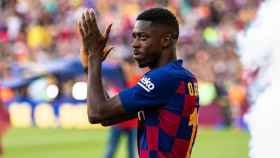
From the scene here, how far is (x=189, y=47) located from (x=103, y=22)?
309cm

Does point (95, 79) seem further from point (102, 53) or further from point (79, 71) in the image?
point (79, 71)

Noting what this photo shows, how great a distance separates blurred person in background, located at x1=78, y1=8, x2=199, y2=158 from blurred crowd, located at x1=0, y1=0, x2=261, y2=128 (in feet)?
59.1

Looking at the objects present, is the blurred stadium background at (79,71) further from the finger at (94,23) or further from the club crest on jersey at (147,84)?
the finger at (94,23)

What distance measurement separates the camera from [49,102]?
22.4 meters

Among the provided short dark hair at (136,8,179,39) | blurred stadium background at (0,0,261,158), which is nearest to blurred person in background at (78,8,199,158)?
short dark hair at (136,8,179,39)

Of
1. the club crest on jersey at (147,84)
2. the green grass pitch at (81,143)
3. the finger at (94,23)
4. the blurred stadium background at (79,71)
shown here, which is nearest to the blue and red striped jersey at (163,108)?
the club crest on jersey at (147,84)

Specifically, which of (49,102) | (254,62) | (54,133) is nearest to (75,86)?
(49,102)

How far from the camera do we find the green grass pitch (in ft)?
52.3

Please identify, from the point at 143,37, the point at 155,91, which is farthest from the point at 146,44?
the point at 155,91

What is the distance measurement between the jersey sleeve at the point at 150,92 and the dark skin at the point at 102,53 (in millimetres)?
55

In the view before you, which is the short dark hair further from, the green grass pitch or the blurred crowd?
the blurred crowd

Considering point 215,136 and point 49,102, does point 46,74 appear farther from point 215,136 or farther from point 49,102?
point 215,136

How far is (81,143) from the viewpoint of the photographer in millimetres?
18016

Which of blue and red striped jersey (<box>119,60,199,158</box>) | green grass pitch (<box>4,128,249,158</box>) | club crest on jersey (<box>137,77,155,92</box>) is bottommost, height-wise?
green grass pitch (<box>4,128,249,158</box>)
